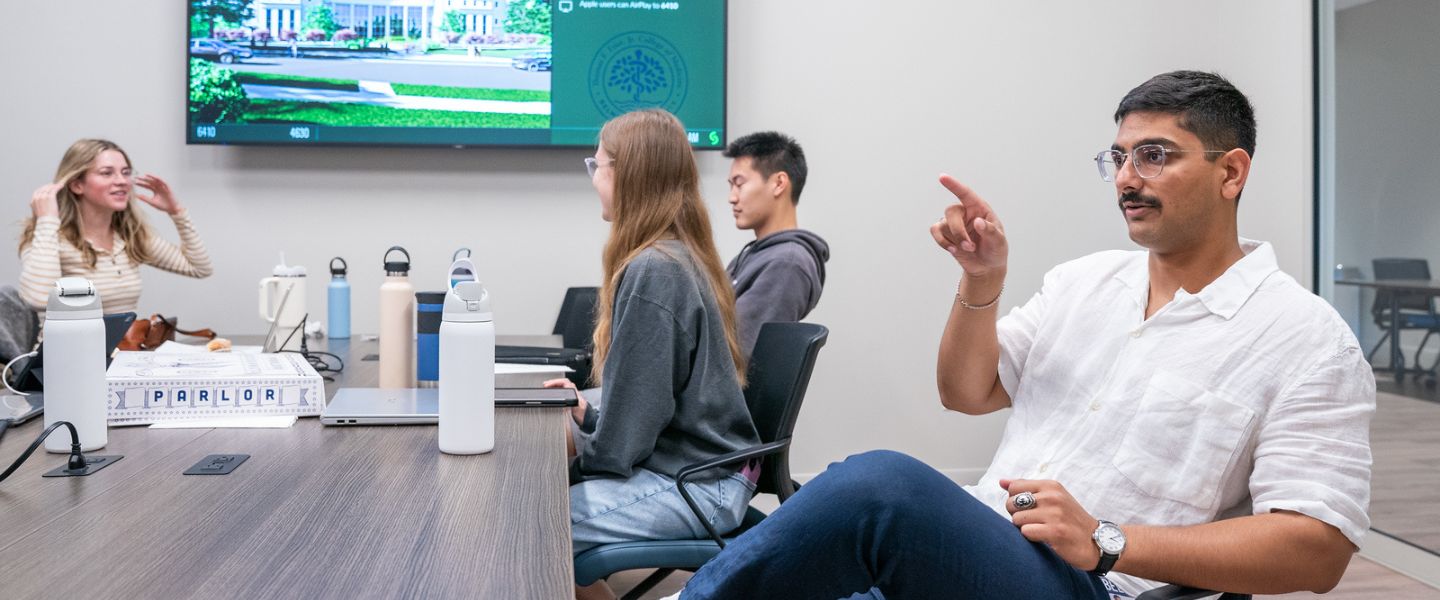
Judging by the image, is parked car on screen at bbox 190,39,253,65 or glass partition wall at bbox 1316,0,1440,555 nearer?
glass partition wall at bbox 1316,0,1440,555

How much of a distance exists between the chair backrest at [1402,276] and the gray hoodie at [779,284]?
6.21 feet

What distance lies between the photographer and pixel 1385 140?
3.46m

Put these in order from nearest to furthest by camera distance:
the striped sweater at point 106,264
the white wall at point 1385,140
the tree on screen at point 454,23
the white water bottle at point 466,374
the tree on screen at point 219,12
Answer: the white water bottle at point 466,374
the striped sweater at point 106,264
the white wall at point 1385,140
the tree on screen at point 219,12
the tree on screen at point 454,23

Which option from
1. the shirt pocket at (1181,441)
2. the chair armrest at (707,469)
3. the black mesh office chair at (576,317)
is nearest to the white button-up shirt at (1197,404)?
the shirt pocket at (1181,441)

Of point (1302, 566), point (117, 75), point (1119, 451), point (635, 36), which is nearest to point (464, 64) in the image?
point (635, 36)

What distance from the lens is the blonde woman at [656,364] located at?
181 centimetres

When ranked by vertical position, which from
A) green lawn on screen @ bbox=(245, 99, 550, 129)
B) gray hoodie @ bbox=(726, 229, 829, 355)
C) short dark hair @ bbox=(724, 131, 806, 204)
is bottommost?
gray hoodie @ bbox=(726, 229, 829, 355)

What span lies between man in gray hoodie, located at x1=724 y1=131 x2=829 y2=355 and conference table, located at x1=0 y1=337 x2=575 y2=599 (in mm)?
1517

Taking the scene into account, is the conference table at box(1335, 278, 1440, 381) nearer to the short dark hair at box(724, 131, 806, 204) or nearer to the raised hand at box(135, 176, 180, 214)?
the short dark hair at box(724, 131, 806, 204)

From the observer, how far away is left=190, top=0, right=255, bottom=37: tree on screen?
3.57 metres

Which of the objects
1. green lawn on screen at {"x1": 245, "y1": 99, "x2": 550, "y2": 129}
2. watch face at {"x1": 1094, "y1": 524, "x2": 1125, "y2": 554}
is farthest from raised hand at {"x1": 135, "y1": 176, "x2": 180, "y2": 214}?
watch face at {"x1": 1094, "y1": 524, "x2": 1125, "y2": 554}

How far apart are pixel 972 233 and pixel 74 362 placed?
48.0 inches

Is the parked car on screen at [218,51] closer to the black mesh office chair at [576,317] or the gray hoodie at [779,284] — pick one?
the black mesh office chair at [576,317]

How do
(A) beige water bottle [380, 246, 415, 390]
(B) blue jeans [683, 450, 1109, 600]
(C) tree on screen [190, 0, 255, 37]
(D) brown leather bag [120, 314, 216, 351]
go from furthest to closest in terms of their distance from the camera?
(C) tree on screen [190, 0, 255, 37], (D) brown leather bag [120, 314, 216, 351], (A) beige water bottle [380, 246, 415, 390], (B) blue jeans [683, 450, 1109, 600]
